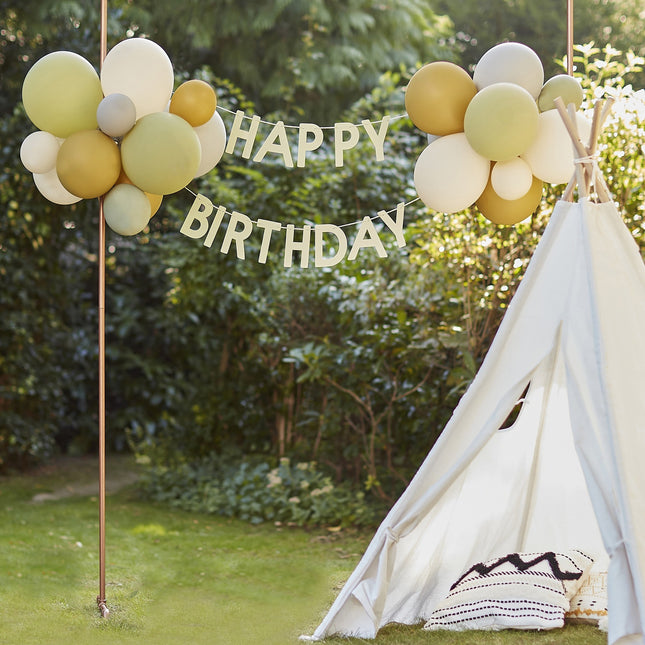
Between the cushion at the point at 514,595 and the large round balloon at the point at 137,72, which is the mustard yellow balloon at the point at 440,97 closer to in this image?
the large round balloon at the point at 137,72

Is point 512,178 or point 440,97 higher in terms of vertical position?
point 440,97

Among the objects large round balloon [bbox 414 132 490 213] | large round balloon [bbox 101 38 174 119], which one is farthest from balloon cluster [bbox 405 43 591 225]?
large round balloon [bbox 101 38 174 119]

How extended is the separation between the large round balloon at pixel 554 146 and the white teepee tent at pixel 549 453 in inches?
4.4

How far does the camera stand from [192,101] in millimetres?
2756

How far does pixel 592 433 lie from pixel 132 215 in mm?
1589

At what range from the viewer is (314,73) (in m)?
6.03

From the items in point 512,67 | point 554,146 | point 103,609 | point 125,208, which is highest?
point 512,67

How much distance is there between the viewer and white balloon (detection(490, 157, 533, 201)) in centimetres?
266

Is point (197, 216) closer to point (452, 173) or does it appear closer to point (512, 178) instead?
point (452, 173)

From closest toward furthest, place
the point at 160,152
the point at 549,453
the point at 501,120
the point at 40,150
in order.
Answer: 1. the point at 501,120
2. the point at 160,152
3. the point at 40,150
4. the point at 549,453

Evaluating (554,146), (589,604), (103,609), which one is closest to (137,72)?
(554,146)

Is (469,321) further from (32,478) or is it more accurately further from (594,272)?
(32,478)

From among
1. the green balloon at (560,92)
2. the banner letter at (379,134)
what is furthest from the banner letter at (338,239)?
the green balloon at (560,92)

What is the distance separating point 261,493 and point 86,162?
2510 mm
